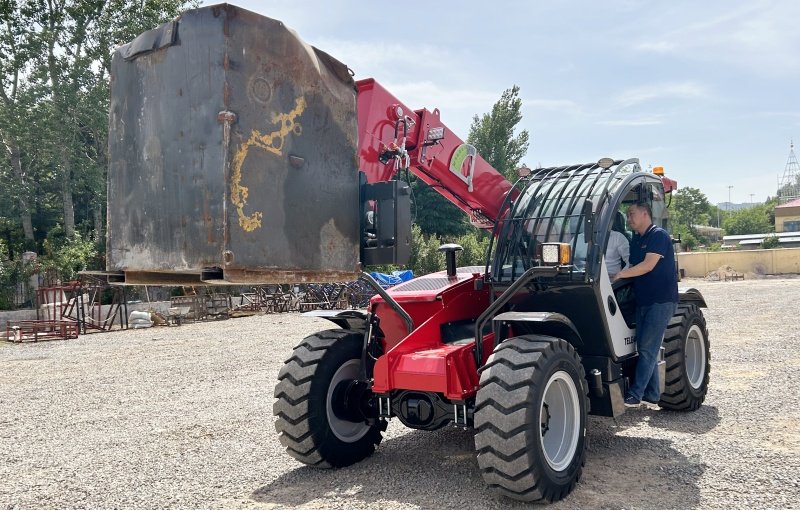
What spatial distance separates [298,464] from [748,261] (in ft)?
168

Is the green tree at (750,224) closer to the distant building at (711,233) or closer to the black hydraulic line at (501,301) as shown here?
the distant building at (711,233)

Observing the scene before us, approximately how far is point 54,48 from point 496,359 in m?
34.1

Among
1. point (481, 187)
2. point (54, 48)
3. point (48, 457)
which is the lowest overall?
point (48, 457)

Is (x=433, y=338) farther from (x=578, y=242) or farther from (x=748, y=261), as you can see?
(x=748, y=261)

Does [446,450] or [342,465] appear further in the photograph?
[446,450]

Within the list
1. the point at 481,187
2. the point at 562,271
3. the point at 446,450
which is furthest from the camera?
the point at 481,187

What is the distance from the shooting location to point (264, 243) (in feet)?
13.2

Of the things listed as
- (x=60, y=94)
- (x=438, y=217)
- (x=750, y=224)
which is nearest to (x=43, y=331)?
(x=60, y=94)

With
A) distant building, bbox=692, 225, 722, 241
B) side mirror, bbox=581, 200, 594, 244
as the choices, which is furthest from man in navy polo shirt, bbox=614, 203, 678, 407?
distant building, bbox=692, 225, 722, 241

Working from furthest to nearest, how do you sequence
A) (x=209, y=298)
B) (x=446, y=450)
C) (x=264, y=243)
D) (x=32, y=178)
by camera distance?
(x=32, y=178), (x=209, y=298), (x=446, y=450), (x=264, y=243)

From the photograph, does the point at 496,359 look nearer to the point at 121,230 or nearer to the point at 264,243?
the point at 264,243

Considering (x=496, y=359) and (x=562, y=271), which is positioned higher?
(x=562, y=271)

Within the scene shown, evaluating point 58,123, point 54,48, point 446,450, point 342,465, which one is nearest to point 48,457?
point 342,465

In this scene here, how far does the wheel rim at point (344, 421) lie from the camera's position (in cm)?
554
